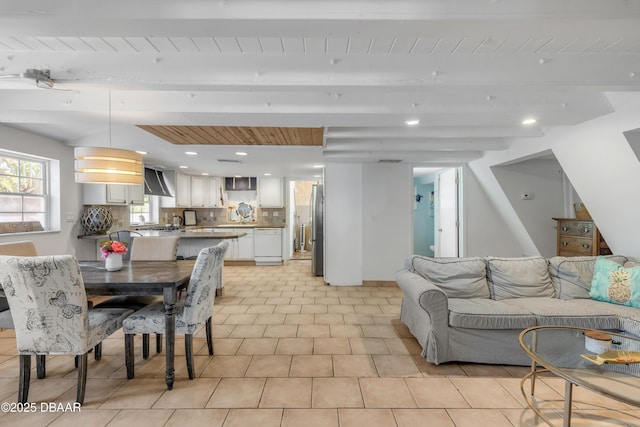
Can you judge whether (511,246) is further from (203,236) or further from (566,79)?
(203,236)

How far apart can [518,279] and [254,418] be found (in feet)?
8.54

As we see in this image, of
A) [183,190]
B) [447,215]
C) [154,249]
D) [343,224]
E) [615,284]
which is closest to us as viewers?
[615,284]

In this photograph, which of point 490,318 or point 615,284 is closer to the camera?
point 490,318

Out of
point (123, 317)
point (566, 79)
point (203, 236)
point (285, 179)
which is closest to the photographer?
point (566, 79)

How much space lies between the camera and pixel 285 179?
7.16 meters

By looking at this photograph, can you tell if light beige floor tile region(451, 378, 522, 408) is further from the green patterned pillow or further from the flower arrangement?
the flower arrangement

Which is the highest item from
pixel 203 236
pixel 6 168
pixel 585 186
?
pixel 6 168

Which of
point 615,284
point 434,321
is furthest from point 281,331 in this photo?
point 615,284

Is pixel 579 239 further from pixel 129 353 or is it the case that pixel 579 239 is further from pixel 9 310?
pixel 9 310

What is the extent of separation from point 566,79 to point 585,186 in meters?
2.00

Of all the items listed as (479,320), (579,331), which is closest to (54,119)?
(479,320)

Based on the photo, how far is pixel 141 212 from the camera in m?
6.13

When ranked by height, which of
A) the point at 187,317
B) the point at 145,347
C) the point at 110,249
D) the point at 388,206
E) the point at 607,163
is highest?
the point at 607,163

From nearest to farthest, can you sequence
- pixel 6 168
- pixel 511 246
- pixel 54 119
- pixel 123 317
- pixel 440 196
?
pixel 123 317 → pixel 54 119 → pixel 6 168 → pixel 511 246 → pixel 440 196
